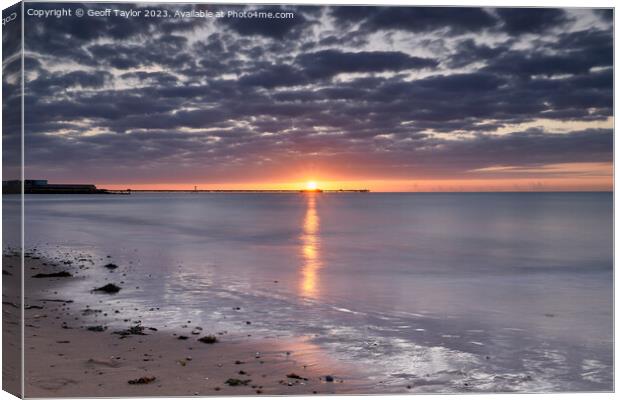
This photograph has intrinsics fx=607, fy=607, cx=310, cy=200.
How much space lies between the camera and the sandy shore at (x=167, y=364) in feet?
17.8

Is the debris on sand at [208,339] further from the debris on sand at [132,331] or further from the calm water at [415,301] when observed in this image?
the debris on sand at [132,331]

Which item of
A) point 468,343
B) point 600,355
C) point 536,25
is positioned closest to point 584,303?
point 600,355

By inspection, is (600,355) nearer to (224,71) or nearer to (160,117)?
(224,71)

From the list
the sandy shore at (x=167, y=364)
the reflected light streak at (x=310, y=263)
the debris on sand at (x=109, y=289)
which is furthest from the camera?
the reflected light streak at (x=310, y=263)

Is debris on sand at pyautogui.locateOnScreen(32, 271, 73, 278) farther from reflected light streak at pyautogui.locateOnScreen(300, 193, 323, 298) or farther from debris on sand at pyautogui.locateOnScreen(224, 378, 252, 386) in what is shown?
debris on sand at pyautogui.locateOnScreen(224, 378, 252, 386)

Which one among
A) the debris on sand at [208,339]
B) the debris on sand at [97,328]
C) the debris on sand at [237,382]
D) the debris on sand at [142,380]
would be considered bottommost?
the debris on sand at [237,382]

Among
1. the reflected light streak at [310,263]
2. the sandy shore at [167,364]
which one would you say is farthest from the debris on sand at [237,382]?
the reflected light streak at [310,263]

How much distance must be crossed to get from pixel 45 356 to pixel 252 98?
14.6ft

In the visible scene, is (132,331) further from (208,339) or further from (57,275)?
(57,275)

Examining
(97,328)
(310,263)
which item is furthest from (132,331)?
(310,263)

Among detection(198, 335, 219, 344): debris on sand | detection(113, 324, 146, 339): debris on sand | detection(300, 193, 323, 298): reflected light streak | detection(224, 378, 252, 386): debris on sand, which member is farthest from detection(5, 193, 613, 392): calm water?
detection(224, 378, 252, 386): debris on sand

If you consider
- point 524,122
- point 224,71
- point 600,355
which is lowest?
point 600,355

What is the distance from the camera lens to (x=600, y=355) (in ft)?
21.2

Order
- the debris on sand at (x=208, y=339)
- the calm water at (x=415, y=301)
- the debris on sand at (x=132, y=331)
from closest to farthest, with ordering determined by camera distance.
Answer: the calm water at (x=415, y=301) < the debris on sand at (x=208, y=339) < the debris on sand at (x=132, y=331)
